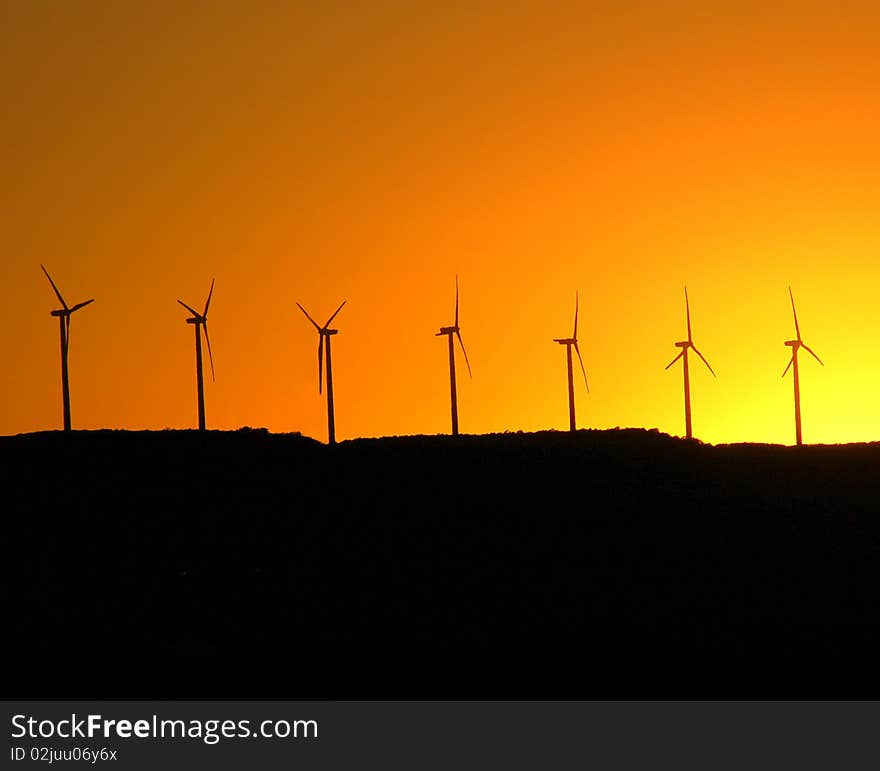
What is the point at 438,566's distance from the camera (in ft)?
449

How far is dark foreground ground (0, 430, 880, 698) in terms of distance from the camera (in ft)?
385

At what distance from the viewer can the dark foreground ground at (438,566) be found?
117m

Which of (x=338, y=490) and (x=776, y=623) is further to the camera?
(x=338, y=490)

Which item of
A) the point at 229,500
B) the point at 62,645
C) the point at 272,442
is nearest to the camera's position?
the point at 62,645

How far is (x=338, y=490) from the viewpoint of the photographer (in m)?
150
